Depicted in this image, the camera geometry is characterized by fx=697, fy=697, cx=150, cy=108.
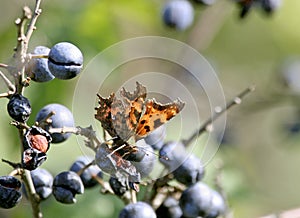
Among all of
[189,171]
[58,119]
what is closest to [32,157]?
[58,119]

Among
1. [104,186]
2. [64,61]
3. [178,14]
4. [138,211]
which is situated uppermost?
[178,14]

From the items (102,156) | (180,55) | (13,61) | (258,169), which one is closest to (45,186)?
(102,156)

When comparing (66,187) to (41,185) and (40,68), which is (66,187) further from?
(40,68)

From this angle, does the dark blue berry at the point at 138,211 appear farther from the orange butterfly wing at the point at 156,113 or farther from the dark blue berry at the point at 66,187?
the orange butterfly wing at the point at 156,113

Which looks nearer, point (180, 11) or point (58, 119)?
point (58, 119)

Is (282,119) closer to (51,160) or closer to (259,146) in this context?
(259,146)

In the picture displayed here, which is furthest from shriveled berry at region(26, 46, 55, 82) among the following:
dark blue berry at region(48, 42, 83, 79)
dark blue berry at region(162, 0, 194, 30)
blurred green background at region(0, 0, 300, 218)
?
dark blue berry at region(162, 0, 194, 30)

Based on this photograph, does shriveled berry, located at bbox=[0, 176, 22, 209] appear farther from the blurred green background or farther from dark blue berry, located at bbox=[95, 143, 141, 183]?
the blurred green background
